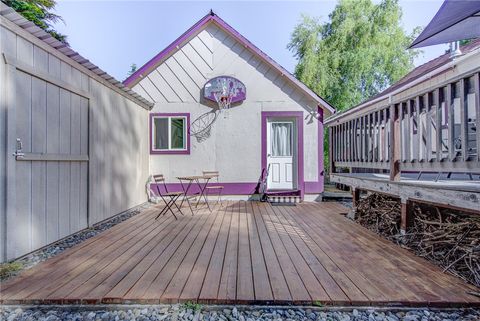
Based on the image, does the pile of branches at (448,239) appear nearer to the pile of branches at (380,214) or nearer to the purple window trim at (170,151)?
the pile of branches at (380,214)

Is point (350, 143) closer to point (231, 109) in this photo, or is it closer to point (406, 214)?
point (406, 214)

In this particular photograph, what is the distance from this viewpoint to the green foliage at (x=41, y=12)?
12.4 metres

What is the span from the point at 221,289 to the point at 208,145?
16.6 ft

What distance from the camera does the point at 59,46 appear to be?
3521 millimetres

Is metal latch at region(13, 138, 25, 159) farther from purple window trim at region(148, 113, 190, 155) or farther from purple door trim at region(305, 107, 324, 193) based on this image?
purple door trim at region(305, 107, 324, 193)

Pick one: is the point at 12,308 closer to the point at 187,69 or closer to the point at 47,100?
the point at 47,100

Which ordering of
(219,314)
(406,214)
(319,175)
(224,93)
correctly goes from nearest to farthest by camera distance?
(219,314) < (406,214) < (224,93) < (319,175)

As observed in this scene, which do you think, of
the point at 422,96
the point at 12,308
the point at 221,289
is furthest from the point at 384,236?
the point at 12,308

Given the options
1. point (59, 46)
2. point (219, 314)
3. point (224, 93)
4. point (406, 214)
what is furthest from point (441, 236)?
point (224, 93)

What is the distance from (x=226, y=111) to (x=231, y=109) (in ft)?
0.46

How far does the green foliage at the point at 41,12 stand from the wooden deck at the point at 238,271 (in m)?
14.0

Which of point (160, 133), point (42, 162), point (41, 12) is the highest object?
point (41, 12)

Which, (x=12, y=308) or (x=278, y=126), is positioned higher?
(x=278, y=126)

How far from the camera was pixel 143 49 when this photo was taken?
19172 mm
